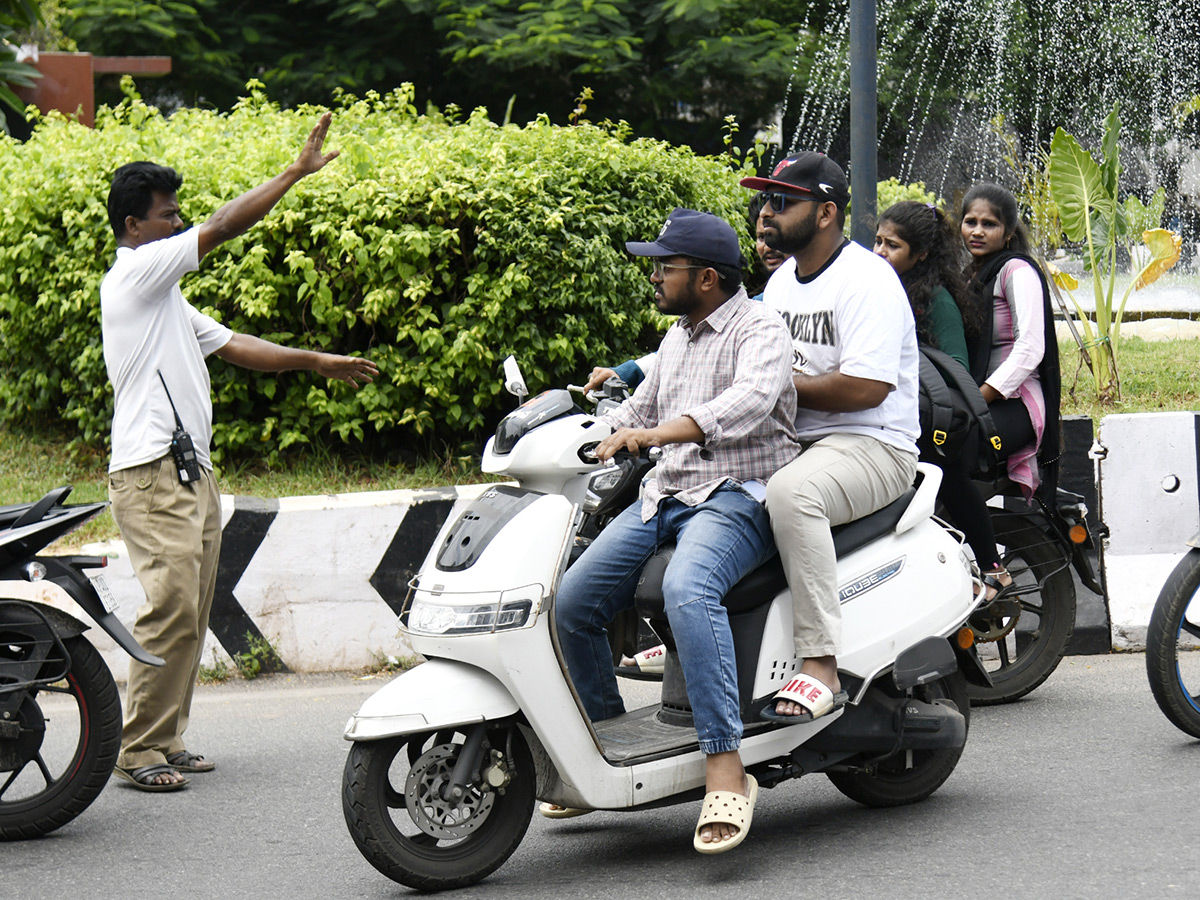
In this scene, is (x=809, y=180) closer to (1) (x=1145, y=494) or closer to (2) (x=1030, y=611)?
(2) (x=1030, y=611)

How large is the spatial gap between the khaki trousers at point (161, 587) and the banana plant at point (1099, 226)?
5.58m

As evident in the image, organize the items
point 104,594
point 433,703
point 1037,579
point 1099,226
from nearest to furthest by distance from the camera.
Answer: point 433,703 < point 104,594 < point 1037,579 < point 1099,226

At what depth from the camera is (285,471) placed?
7418 mm

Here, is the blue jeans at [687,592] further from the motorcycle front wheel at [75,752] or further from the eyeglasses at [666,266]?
the motorcycle front wheel at [75,752]

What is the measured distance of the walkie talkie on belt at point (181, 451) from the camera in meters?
4.89

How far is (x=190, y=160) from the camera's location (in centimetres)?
749

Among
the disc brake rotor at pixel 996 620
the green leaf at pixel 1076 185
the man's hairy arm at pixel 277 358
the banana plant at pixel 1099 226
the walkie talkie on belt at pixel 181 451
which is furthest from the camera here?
the green leaf at pixel 1076 185

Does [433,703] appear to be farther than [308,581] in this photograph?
No

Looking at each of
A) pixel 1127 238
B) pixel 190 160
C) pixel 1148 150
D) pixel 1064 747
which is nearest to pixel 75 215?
pixel 190 160

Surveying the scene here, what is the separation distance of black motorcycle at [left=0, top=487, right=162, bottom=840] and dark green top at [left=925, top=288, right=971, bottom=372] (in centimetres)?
304

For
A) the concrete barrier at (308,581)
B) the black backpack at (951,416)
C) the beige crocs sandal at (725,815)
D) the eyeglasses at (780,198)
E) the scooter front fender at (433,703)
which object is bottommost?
the concrete barrier at (308,581)

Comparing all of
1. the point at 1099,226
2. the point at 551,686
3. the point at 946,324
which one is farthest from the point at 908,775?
the point at 1099,226

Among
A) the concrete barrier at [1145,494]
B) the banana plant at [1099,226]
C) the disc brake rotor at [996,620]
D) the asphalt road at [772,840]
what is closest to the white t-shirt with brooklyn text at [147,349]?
the asphalt road at [772,840]

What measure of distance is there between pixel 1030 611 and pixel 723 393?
8.21 ft
